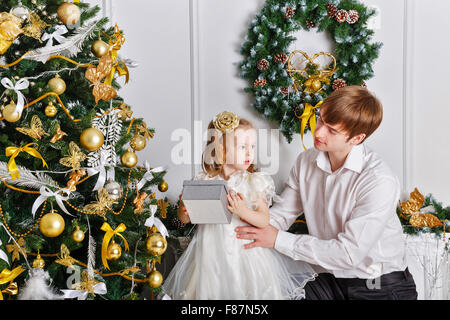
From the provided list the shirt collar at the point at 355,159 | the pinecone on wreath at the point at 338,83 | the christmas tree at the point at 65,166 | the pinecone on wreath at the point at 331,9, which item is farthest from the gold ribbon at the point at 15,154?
the pinecone on wreath at the point at 331,9

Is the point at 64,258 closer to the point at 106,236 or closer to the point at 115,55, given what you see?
the point at 106,236

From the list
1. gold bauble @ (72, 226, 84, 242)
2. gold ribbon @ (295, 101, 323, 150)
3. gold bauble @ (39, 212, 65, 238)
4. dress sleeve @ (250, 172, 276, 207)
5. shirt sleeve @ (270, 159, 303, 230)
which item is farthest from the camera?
gold ribbon @ (295, 101, 323, 150)

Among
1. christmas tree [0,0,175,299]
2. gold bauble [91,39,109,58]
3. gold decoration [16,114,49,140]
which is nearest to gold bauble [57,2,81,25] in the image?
christmas tree [0,0,175,299]

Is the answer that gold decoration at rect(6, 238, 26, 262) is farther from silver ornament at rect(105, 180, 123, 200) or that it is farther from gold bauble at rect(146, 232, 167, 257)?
gold bauble at rect(146, 232, 167, 257)

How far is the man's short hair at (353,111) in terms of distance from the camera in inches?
77.0

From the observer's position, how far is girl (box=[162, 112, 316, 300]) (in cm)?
194

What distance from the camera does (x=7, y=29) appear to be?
160 centimetres

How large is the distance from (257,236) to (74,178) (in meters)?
0.82

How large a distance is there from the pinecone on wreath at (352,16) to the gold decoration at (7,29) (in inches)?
73.3

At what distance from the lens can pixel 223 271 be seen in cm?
195

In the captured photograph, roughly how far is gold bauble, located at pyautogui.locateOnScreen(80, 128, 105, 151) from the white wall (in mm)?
1328

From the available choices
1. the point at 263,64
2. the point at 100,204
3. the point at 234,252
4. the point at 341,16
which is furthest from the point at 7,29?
the point at 341,16

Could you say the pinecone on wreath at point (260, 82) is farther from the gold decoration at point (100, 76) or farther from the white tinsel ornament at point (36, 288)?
the white tinsel ornament at point (36, 288)

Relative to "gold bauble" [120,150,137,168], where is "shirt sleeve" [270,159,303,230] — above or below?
below
